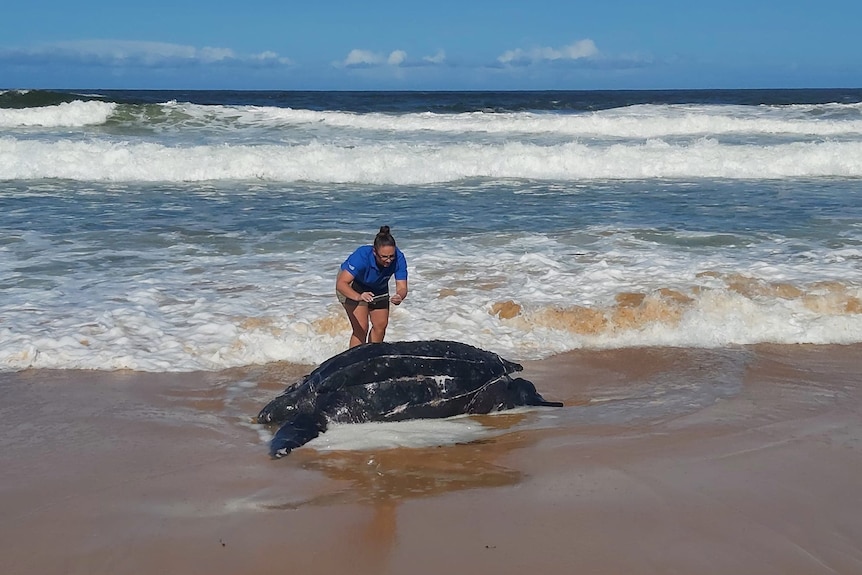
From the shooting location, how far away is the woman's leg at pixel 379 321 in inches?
236

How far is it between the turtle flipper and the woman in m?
1.06

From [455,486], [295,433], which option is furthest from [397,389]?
[455,486]

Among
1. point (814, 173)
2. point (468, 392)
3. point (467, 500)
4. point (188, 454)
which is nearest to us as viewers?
point (467, 500)

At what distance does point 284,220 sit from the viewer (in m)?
11.2

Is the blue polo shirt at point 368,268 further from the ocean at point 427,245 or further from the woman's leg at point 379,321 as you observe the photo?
the ocean at point 427,245

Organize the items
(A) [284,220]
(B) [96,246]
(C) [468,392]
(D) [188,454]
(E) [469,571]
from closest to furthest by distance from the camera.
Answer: (E) [469,571], (D) [188,454], (C) [468,392], (B) [96,246], (A) [284,220]

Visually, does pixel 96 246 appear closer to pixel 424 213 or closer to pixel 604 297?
pixel 424 213

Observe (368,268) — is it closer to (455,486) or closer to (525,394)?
(525,394)

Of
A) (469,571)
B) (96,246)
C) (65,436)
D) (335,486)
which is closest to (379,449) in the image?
(335,486)

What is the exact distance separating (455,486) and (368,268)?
2209 millimetres

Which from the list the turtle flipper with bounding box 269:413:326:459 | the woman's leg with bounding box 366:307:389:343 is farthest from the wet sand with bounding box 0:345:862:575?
the woman's leg with bounding box 366:307:389:343

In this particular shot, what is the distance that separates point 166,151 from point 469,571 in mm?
15944

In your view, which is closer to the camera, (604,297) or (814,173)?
(604,297)

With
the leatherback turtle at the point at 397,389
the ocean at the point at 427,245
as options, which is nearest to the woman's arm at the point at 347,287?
the leatherback turtle at the point at 397,389
